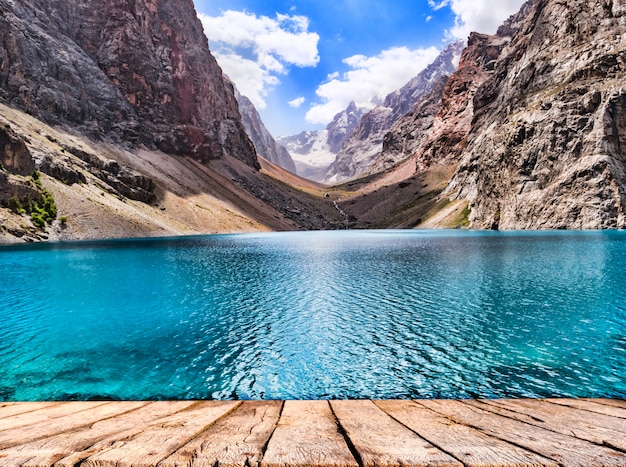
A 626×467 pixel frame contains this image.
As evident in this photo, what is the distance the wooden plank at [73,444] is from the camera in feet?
14.1

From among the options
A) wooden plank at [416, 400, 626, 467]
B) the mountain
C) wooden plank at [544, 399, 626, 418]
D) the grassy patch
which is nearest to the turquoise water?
wooden plank at [544, 399, 626, 418]

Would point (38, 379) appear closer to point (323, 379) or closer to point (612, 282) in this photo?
point (323, 379)

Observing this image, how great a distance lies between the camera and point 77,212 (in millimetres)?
96500

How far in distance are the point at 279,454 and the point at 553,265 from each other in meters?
45.6

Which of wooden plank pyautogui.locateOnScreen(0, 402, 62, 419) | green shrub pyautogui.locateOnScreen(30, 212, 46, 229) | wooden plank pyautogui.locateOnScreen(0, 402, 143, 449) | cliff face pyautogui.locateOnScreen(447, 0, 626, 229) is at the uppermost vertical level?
cliff face pyautogui.locateOnScreen(447, 0, 626, 229)

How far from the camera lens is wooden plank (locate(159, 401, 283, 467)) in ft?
13.5

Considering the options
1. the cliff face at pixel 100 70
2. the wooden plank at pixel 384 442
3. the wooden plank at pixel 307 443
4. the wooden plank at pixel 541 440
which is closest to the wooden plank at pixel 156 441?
the wooden plank at pixel 307 443

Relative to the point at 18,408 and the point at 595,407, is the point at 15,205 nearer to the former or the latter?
the point at 18,408

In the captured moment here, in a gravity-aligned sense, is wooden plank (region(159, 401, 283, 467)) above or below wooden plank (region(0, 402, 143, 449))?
above

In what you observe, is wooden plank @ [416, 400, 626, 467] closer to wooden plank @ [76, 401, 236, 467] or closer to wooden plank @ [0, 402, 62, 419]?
wooden plank @ [76, 401, 236, 467]

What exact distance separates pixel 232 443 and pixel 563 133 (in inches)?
5207

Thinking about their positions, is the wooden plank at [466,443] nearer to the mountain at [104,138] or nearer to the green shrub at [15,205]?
the mountain at [104,138]

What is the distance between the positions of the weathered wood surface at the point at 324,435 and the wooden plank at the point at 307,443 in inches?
0.6

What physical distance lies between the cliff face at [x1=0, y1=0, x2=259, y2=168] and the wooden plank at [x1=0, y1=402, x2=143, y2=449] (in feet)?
519
